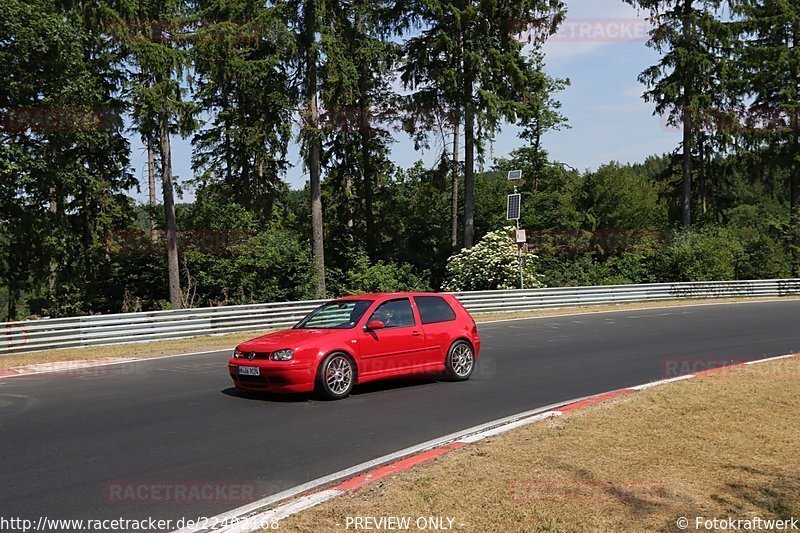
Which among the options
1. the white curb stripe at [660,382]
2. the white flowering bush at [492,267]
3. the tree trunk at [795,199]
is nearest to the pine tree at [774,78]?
the tree trunk at [795,199]

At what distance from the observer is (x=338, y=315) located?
10602 millimetres

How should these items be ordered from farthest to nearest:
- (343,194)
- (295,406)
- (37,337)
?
(343,194) < (37,337) < (295,406)

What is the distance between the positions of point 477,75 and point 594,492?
3186 centimetres

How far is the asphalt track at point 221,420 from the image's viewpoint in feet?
19.0

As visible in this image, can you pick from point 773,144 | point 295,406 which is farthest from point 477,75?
point 295,406

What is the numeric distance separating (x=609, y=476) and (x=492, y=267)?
28.0m

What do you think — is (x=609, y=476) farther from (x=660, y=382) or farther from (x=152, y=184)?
(x=152, y=184)

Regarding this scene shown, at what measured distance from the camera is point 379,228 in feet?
151

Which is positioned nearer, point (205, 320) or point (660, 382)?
→ point (660, 382)

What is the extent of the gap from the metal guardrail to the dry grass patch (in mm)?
13307

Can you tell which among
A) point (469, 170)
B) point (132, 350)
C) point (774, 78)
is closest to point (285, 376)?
point (132, 350)

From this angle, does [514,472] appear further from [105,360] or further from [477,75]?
[477,75]

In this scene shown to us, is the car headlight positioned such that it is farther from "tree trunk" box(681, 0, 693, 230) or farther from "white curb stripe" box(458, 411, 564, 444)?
"tree trunk" box(681, 0, 693, 230)

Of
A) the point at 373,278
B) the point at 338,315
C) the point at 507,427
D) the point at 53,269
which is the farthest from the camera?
the point at 373,278
